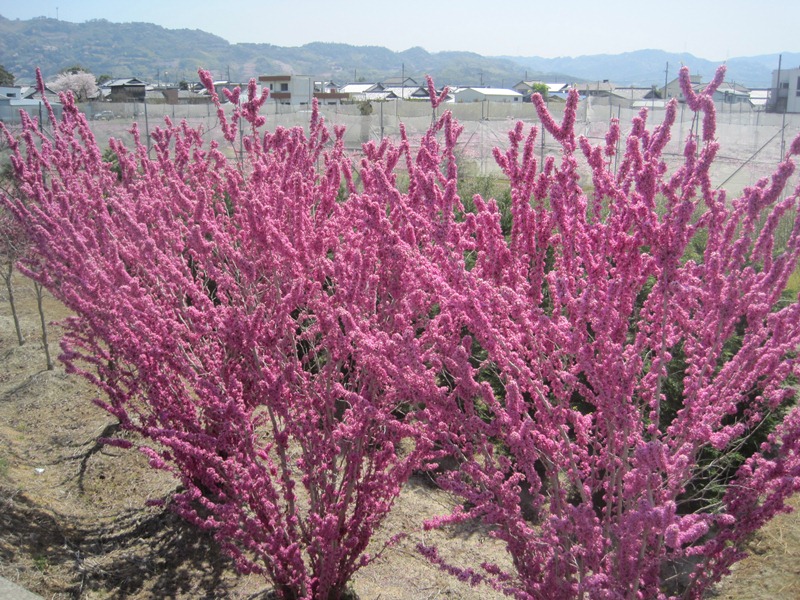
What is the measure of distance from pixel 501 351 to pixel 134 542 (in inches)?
117

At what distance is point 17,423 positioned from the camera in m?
5.82

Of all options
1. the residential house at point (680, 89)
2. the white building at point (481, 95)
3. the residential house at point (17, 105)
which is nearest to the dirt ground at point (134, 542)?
the residential house at point (680, 89)

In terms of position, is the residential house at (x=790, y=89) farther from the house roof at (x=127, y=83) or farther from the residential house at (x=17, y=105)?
the house roof at (x=127, y=83)

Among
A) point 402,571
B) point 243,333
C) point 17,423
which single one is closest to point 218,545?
point 402,571

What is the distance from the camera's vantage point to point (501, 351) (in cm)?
232

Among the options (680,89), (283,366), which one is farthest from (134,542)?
(680,89)

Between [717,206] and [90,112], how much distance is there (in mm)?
24892

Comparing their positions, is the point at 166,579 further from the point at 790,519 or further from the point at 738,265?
the point at 790,519

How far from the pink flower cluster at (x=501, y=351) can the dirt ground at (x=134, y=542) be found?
331 mm

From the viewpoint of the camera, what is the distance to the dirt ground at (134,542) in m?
3.73

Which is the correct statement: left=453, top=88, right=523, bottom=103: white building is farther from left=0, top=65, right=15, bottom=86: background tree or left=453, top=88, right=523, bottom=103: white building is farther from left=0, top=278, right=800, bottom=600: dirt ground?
left=0, top=278, right=800, bottom=600: dirt ground

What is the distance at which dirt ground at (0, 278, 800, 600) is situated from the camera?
3729 mm

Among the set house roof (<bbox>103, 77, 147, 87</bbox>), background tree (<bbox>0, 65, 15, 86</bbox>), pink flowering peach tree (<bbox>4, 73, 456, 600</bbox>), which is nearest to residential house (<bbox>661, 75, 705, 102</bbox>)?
pink flowering peach tree (<bbox>4, 73, 456, 600</bbox>)

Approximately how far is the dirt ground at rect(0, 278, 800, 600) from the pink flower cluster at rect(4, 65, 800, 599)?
1.08 feet
